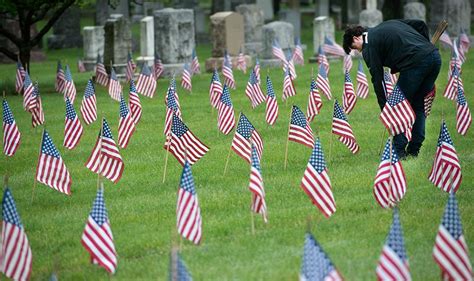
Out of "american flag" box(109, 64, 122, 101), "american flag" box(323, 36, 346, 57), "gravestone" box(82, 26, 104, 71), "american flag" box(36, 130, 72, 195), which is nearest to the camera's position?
"american flag" box(36, 130, 72, 195)

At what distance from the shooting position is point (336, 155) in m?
16.6

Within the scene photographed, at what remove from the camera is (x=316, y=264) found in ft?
26.5

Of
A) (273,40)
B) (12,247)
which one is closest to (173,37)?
(273,40)

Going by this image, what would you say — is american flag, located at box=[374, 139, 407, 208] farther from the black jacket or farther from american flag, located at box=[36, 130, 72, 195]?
american flag, located at box=[36, 130, 72, 195]

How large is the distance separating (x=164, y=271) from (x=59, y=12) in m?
19.4

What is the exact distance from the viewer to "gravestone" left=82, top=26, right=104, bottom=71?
36.8 m

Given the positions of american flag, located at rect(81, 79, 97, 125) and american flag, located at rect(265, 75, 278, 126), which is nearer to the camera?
american flag, located at rect(265, 75, 278, 126)

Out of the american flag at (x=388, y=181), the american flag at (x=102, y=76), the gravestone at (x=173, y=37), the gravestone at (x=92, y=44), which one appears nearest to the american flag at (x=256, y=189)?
the american flag at (x=388, y=181)

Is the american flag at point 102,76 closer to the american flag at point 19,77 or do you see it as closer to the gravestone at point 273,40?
the american flag at point 19,77

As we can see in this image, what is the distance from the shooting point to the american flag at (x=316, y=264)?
26.2 feet

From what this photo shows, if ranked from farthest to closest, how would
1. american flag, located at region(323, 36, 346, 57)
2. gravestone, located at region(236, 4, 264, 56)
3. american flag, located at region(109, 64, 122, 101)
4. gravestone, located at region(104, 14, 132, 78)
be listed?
gravestone, located at region(236, 4, 264, 56) → american flag, located at region(323, 36, 346, 57) → gravestone, located at region(104, 14, 132, 78) → american flag, located at region(109, 64, 122, 101)

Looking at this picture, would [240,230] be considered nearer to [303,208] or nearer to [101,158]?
[303,208]

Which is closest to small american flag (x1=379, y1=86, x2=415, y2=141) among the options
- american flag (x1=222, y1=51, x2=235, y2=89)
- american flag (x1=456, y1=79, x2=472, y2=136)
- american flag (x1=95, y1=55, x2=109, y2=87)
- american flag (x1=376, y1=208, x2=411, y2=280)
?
american flag (x1=456, y1=79, x2=472, y2=136)

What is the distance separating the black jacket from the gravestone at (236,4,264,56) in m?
22.8
